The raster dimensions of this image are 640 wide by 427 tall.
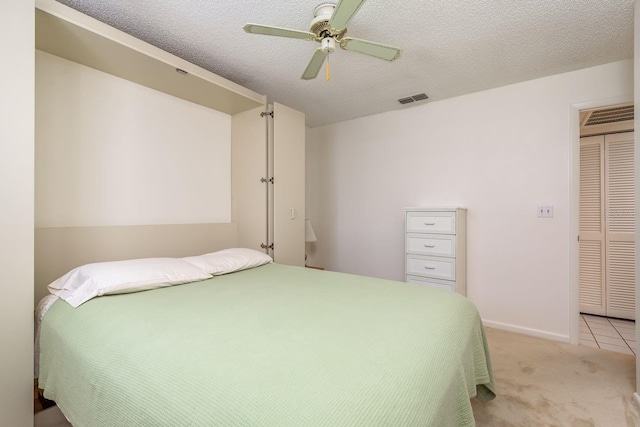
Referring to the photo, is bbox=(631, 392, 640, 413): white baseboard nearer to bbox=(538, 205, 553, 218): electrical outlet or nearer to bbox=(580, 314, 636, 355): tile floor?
bbox=(580, 314, 636, 355): tile floor

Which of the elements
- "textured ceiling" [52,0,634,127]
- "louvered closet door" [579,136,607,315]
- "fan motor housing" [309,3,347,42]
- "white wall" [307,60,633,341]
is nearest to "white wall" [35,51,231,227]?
"textured ceiling" [52,0,634,127]

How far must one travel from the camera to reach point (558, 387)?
1.80 m

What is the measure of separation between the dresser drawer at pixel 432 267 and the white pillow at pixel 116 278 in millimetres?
2032

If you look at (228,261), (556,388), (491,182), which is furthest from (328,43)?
(556,388)

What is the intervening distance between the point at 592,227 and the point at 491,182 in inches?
60.5

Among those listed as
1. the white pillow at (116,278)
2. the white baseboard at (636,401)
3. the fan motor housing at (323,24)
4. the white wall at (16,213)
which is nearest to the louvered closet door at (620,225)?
the white baseboard at (636,401)

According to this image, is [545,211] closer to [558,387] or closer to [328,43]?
[558,387]

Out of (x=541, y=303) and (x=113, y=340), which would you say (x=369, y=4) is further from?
(x=541, y=303)

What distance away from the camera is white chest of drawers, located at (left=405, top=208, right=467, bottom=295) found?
267cm

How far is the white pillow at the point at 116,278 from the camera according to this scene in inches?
56.7

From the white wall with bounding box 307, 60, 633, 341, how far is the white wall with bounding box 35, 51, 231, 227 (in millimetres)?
1851

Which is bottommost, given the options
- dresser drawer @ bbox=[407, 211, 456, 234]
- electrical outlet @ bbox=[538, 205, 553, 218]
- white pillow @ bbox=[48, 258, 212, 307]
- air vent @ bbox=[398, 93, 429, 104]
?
white pillow @ bbox=[48, 258, 212, 307]

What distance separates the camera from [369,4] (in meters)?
1.66

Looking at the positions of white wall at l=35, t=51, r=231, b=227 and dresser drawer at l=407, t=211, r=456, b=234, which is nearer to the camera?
white wall at l=35, t=51, r=231, b=227
